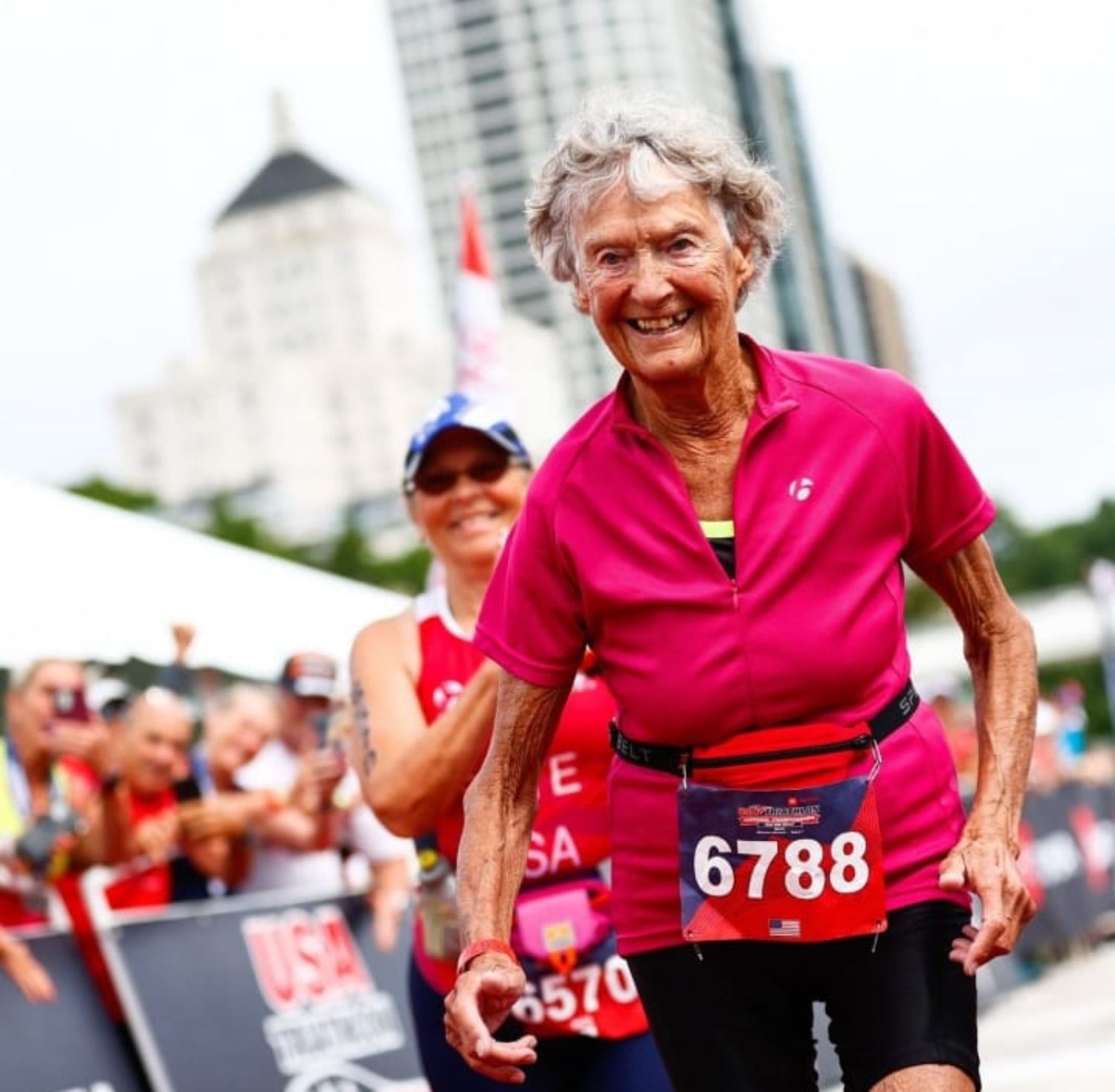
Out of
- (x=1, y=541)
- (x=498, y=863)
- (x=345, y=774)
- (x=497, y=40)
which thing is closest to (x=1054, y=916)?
(x=345, y=774)

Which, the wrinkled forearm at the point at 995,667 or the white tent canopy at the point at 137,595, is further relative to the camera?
the white tent canopy at the point at 137,595

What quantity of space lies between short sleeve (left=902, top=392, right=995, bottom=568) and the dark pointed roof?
6969 inches

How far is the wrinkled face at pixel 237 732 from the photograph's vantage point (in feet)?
29.7

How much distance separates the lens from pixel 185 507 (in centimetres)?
14088

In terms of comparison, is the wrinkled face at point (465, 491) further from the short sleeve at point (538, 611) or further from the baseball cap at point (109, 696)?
the baseball cap at point (109, 696)

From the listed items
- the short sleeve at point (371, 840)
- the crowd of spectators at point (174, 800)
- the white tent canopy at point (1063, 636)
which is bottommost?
the white tent canopy at point (1063, 636)

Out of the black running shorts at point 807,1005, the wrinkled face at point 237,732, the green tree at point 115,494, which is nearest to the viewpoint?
the black running shorts at point 807,1005

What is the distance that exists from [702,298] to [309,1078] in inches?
205

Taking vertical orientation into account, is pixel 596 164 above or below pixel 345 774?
above

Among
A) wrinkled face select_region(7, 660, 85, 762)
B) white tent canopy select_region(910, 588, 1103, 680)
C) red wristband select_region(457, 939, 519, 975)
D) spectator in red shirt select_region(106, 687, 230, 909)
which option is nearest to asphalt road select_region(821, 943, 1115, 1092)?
spectator in red shirt select_region(106, 687, 230, 909)

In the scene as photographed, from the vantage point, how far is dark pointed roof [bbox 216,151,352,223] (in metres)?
179

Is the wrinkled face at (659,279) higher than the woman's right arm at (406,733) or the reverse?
higher

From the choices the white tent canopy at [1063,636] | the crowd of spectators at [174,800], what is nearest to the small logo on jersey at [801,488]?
the crowd of spectators at [174,800]

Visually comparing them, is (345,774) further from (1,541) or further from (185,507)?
(185,507)
